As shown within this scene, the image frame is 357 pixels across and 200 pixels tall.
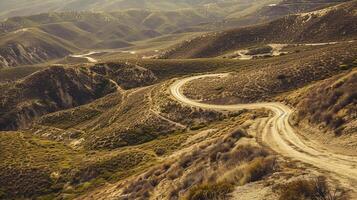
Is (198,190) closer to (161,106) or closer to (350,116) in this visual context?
(350,116)

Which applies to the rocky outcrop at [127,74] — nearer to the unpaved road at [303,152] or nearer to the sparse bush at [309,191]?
the unpaved road at [303,152]

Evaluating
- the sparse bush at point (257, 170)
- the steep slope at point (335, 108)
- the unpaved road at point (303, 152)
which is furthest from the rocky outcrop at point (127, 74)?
the sparse bush at point (257, 170)

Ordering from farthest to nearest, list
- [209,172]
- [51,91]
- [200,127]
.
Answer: [51,91] < [200,127] < [209,172]

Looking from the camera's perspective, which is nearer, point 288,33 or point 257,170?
point 257,170

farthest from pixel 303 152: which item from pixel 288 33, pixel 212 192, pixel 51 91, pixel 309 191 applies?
pixel 288 33

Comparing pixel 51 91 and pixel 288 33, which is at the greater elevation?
pixel 288 33

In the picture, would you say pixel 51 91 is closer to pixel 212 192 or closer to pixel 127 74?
pixel 127 74
